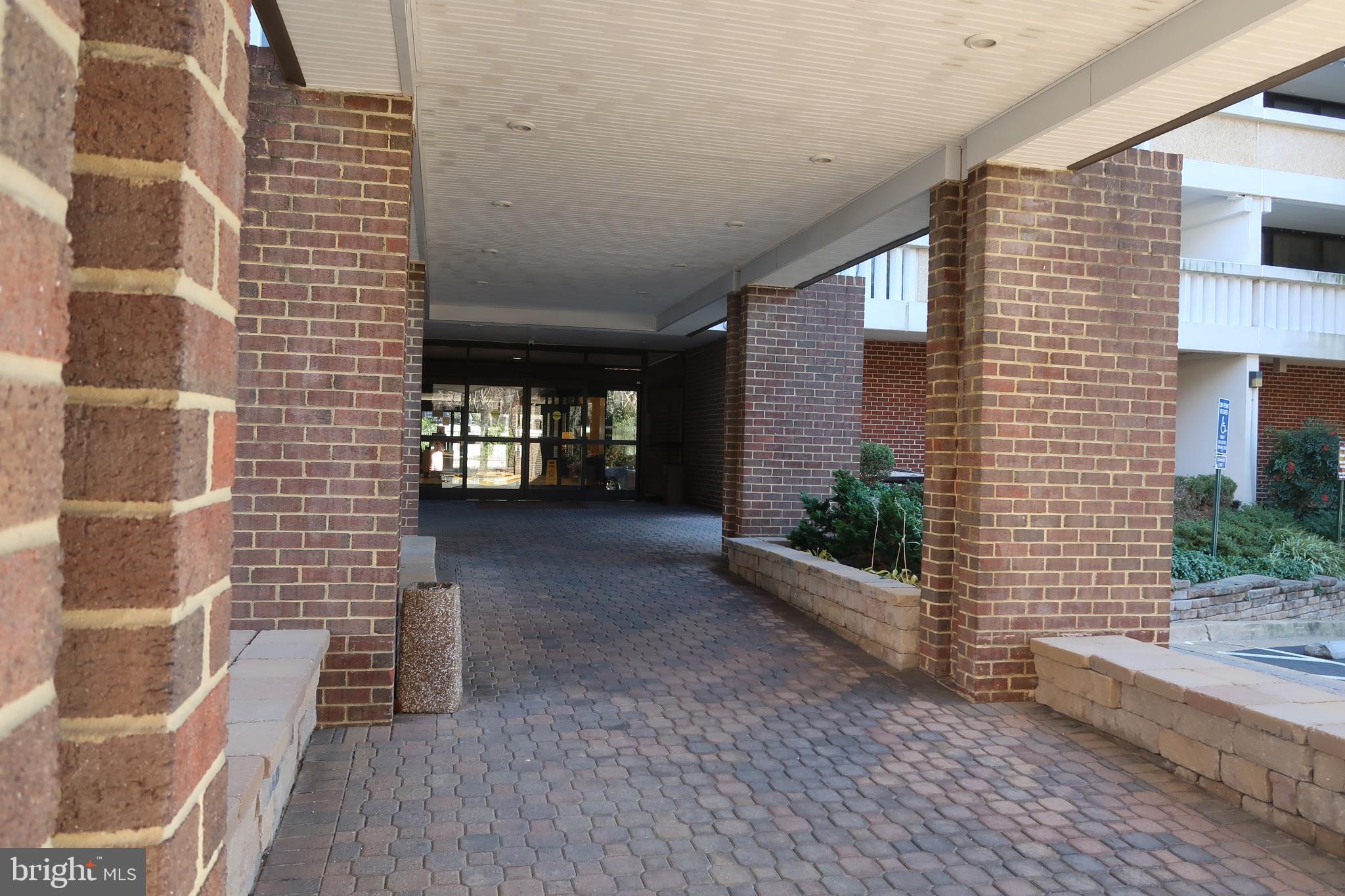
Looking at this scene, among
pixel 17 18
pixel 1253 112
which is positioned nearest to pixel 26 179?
pixel 17 18

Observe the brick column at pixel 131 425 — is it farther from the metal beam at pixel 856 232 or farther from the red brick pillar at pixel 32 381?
the metal beam at pixel 856 232

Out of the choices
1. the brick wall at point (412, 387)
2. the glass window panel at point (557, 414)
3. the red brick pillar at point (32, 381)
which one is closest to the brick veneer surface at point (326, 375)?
the red brick pillar at point (32, 381)

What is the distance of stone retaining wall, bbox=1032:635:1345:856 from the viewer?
3.60m

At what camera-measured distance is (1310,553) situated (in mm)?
10289

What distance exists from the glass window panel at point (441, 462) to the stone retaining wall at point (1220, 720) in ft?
49.2

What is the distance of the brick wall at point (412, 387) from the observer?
964 cm

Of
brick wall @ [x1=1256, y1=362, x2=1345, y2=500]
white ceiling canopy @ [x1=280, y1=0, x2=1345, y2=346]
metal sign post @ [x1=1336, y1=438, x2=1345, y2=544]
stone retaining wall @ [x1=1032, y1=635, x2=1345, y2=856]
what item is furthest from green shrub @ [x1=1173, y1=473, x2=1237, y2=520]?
stone retaining wall @ [x1=1032, y1=635, x2=1345, y2=856]

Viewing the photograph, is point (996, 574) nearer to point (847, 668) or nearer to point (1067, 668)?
point (1067, 668)

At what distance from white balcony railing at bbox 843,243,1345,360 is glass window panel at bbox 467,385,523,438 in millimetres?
7819

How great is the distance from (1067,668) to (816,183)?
11.9ft

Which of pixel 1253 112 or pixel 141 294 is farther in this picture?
pixel 1253 112

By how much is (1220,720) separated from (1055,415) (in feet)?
6.43

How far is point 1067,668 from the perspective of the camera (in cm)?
511

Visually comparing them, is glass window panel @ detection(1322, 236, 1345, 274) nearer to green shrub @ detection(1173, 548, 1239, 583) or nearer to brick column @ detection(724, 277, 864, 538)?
green shrub @ detection(1173, 548, 1239, 583)
